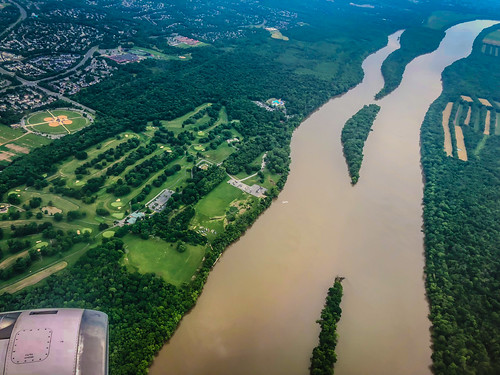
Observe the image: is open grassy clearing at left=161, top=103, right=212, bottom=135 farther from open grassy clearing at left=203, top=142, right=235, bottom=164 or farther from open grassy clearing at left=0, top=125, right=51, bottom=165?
open grassy clearing at left=0, top=125, right=51, bottom=165

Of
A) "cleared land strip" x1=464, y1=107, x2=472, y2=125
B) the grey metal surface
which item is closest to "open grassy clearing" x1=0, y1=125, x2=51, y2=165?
the grey metal surface

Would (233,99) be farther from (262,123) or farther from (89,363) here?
(89,363)

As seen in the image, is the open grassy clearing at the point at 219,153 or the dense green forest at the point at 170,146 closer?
the dense green forest at the point at 170,146

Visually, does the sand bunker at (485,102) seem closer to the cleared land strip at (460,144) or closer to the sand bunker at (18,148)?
the cleared land strip at (460,144)

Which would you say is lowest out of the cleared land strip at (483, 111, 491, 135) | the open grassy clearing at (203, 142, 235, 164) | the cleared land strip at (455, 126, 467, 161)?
the open grassy clearing at (203, 142, 235, 164)

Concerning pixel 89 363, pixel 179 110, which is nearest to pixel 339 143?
pixel 179 110

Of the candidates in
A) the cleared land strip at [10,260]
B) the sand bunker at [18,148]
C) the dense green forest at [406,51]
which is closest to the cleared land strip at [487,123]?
the dense green forest at [406,51]

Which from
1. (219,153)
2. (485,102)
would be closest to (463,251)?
(219,153)

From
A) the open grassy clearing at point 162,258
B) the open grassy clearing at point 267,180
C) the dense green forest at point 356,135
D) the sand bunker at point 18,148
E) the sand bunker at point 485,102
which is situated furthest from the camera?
the sand bunker at point 485,102
